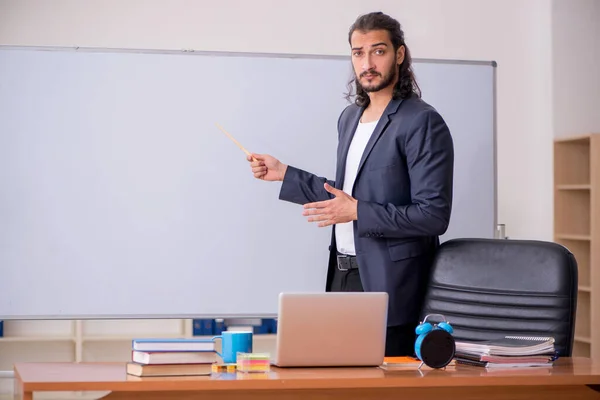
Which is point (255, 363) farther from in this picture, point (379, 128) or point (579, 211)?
point (579, 211)

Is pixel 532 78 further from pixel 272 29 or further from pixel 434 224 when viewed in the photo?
pixel 434 224

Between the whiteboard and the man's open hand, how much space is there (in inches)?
45.1

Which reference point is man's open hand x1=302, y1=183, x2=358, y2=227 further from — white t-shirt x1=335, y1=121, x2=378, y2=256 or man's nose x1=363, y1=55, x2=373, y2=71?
man's nose x1=363, y1=55, x2=373, y2=71

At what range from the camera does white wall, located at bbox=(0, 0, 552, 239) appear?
183 inches

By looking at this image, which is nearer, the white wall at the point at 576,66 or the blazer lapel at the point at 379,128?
the blazer lapel at the point at 379,128

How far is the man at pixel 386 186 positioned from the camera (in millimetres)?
2621

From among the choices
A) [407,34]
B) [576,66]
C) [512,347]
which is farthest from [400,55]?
[576,66]

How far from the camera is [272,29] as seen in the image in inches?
189

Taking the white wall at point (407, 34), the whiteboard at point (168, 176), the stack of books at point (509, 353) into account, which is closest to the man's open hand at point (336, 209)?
the stack of books at point (509, 353)

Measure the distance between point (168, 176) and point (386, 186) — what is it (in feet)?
4.28

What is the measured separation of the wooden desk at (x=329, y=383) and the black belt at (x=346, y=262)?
2.83 ft

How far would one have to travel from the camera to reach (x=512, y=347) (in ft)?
6.50

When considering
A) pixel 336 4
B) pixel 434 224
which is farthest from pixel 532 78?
pixel 434 224

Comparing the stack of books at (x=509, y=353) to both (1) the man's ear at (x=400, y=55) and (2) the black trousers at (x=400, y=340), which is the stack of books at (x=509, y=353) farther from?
(1) the man's ear at (x=400, y=55)
